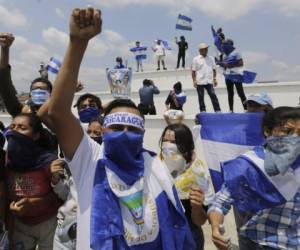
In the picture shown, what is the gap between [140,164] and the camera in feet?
5.86

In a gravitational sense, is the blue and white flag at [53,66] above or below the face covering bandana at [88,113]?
above

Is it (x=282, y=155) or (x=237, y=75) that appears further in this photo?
(x=237, y=75)

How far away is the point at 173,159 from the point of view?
2.71m

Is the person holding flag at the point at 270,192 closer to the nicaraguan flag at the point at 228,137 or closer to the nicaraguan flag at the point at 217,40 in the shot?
the nicaraguan flag at the point at 228,137

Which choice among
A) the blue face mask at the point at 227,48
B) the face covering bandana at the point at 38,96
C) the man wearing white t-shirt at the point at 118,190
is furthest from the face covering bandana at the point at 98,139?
the blue face mask at the point at 227,48

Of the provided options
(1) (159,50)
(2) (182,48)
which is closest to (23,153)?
(2) (182,48)

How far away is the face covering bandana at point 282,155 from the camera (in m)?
1.94

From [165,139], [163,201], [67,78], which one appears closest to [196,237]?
[165,139]

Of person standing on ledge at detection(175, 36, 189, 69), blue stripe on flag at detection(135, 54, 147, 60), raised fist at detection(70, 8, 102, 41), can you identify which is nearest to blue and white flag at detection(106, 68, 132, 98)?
raised fist at detection(70, 8, 102, 41)

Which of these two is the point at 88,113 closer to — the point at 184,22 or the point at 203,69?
the point at 203,69

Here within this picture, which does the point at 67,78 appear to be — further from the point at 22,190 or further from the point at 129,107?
the point at 22,190

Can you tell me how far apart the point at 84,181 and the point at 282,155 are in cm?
103

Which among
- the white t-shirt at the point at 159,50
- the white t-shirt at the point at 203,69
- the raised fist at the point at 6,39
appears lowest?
the raised fist at the point at 6,39

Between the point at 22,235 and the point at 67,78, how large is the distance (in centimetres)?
162
